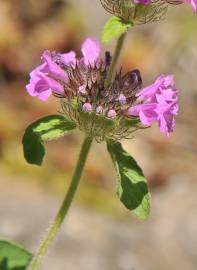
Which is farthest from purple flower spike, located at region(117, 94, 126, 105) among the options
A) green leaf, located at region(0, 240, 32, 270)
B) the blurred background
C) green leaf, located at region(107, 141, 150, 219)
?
the blurred background

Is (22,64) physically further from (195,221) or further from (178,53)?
(195,221)

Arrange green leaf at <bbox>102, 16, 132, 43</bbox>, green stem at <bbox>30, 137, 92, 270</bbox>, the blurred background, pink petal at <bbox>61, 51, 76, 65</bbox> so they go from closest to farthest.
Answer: green leaf at <bbox>102, 16, 132, 43</bbox> < green stem at <bbox>30, 137, 92, 270</bbox> < pink petal at <bbox>61, 51, 76, 65</bbox> < the blurred background

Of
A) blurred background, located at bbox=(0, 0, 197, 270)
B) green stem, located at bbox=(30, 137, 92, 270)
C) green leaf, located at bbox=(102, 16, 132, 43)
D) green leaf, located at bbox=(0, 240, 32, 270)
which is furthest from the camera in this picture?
blurred background, located at bbox=(0, 0, 197, 270)

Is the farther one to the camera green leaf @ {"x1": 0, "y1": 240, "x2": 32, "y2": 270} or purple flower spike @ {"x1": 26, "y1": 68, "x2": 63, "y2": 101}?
green leaf @ {"x1": 0, "y1": 240, "x2": 32, "y2": 270}

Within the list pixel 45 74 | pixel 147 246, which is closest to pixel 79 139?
pixel 147 246

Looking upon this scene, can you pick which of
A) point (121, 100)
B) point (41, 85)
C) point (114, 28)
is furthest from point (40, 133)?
point (114, 28)

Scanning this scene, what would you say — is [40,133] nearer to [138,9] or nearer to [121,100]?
[121,100]

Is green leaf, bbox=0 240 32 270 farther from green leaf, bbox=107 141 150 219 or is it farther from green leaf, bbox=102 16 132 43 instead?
green leaf, bbox=102 16 132 43
